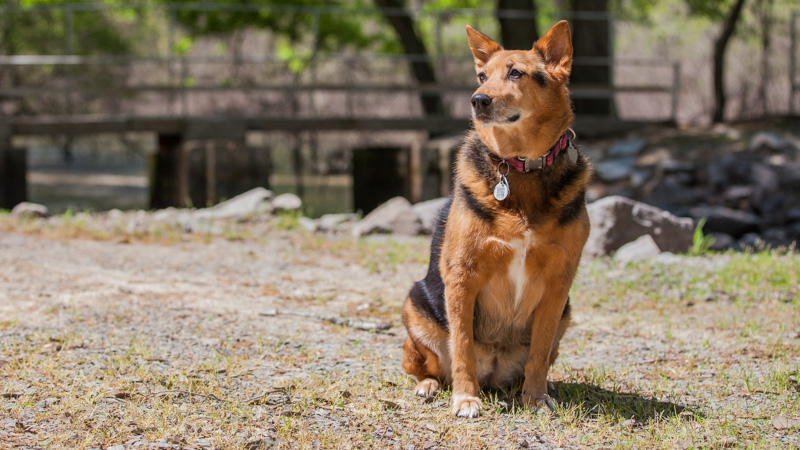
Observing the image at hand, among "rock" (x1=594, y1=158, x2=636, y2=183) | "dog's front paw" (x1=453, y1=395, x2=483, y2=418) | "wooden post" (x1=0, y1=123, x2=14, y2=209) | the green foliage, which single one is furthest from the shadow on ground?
"wooden post" (x1=0, y1=123, x2=14, y2=209)

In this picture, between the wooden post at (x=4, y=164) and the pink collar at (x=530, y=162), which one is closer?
the pink collar at (x=530, y=162)

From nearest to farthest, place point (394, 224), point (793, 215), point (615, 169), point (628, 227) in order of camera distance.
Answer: point (628, 227) → point (394, 224) → point (793, 215) → point (615, 169)

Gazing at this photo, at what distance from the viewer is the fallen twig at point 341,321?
6.24 meters

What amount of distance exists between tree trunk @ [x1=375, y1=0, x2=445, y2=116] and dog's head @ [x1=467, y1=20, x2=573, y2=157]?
1450 cm

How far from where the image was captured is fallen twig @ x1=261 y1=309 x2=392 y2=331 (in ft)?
20.5

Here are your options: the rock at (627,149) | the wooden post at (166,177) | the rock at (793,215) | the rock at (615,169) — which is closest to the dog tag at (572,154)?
the rock at (793,215)

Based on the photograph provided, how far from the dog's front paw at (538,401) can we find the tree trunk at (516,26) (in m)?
13.8

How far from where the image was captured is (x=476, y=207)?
4195 mm

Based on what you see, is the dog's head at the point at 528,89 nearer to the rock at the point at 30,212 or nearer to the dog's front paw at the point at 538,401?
the dog's front paw at the point at 538,401

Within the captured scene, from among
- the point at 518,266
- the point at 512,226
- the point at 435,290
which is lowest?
the point at 435,290

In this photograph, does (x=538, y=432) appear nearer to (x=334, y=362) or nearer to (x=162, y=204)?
(x=334, y=362)

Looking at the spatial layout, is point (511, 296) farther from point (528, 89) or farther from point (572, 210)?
point (528, 89)

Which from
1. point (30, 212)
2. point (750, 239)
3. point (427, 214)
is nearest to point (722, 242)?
point (750, 239)

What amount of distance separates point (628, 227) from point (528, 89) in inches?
215
